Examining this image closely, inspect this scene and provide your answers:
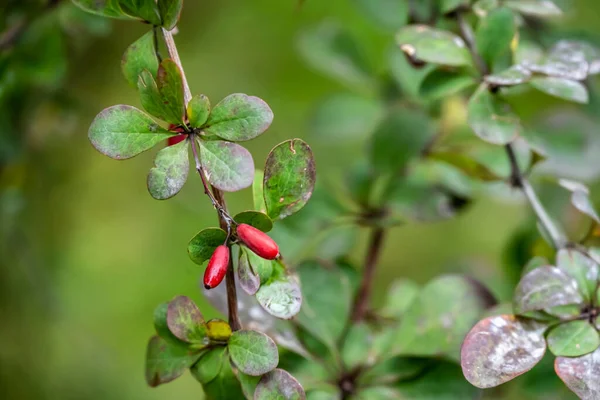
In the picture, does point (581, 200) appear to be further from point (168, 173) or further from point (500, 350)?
point (168, 173)

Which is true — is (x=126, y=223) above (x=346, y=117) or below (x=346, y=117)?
below

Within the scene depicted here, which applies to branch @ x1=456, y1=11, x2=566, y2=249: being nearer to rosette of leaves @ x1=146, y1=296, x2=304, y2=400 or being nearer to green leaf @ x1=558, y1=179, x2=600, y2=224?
green leaf @ x1=558, y1=179, x2=600, y2=224

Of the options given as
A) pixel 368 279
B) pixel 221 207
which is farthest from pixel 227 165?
pixel 368 279

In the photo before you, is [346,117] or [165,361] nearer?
[165,361]

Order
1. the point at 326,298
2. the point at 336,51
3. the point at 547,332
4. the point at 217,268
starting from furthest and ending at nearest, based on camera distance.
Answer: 1. the point at 336,51
2. the point at 326,298
3. the point at 547,332
4. the point at 217,268

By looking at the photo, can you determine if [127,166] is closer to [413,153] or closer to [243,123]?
[413,153]

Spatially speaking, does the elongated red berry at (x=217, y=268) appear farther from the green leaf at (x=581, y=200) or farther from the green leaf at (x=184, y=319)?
the green leaf at (x=581, y=200)

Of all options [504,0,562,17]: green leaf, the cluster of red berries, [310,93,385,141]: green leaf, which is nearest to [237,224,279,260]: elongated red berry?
the cluster of red berries
